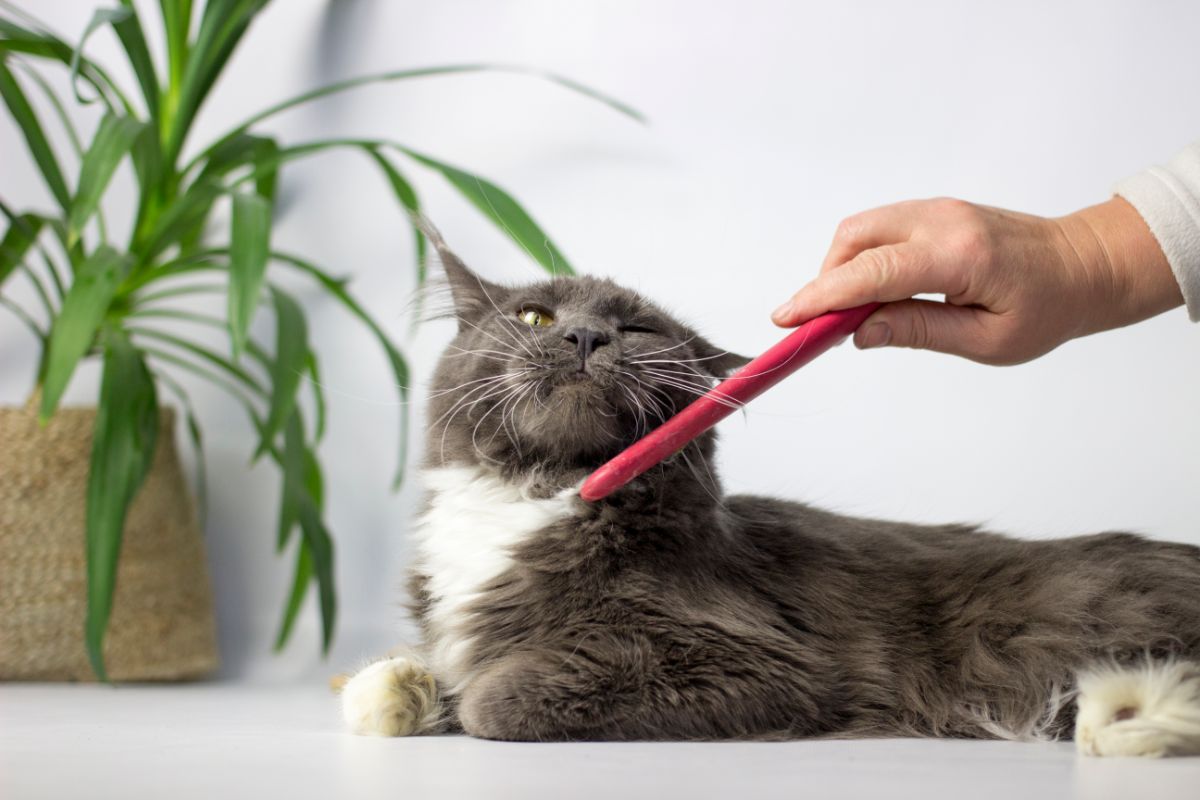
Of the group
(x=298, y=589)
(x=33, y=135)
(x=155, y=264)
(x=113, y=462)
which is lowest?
(x=298, y=589)

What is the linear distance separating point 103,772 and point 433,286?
35.5 inches

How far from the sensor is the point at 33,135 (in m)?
2.35

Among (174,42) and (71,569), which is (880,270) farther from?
(174,42)

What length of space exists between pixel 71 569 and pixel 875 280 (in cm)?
180

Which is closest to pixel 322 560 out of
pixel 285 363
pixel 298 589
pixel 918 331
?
pixel 298 589

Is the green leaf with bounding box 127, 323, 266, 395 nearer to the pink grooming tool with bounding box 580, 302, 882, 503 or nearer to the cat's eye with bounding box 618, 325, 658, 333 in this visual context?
the cat's eye with bounding box 618, 325, 658, 333

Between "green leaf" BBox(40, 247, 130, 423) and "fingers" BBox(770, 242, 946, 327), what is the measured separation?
1376 mm

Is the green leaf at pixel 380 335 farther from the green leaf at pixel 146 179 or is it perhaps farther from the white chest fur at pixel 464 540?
the white chest fur at pixel 464 540

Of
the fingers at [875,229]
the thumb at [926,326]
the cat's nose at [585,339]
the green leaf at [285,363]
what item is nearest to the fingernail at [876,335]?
the thumb at [926,326]

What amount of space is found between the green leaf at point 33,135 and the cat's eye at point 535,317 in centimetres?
132

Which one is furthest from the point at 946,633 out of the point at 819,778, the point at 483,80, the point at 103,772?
the point at 483,80

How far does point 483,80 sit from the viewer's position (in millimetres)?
2941

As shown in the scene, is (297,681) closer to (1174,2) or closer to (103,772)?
(103,772)

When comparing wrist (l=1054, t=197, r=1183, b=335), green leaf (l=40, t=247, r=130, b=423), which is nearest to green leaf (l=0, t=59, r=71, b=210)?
green leaf (l=40, t=247, r=130, b=423)
